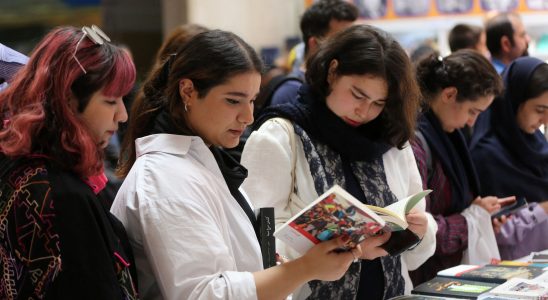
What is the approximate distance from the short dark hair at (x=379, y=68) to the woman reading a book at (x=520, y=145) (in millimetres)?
1089

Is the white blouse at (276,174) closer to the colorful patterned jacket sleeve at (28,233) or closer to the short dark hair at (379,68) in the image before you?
the short dark hair at (379,68)

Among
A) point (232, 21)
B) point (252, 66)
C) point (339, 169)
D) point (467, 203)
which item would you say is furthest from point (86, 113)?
point (232, 21)

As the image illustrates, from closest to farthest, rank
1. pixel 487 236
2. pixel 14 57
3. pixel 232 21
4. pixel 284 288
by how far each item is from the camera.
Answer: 1. pixel 284 288
2. pixel 14 57
3. pixel 487 236
4. pixel 232 21

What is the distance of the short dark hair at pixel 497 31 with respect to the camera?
15.0ft

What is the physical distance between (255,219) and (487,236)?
143cm

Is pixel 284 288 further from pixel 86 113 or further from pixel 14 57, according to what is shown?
pixel 14 57

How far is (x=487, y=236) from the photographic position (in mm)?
3098

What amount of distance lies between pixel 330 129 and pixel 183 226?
901 millimetres

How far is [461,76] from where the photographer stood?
3.12m

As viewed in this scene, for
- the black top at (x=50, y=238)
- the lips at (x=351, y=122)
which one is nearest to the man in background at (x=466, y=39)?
the lips at (x=351, y=122)

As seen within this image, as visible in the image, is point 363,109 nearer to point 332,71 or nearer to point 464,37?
point 332,71

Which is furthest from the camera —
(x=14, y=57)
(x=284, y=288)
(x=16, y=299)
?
(x=14, y=57)

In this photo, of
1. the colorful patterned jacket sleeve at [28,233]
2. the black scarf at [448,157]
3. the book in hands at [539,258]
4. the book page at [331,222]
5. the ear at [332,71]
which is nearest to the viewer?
the colorful patterned jacket sleeve at [28,233]

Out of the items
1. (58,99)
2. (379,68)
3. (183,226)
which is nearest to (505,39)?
(379,68)
